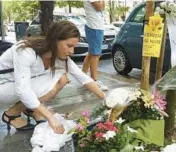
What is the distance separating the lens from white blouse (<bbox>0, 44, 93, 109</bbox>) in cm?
305

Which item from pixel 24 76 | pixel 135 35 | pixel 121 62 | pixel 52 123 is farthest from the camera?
pixel 121 62

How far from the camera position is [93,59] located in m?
5.63

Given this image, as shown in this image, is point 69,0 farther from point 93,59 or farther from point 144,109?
point 144,109

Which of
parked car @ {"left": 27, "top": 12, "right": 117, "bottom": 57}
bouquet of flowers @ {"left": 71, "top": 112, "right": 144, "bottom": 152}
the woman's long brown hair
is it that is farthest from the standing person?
parked car @ {"left": 27, "top": 12, "right": 117, "bottom": 57}

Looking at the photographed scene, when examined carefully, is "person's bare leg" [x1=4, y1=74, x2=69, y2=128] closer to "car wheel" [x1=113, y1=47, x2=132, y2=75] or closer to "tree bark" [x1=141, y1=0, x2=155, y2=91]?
"tree bark" [x1=141, y1=0, x2=155, y2=91]

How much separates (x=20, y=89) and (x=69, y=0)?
21977 millimetres

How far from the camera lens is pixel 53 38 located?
307 centimetres

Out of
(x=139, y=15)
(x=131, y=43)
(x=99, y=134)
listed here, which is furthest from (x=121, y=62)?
(x=99, y=134)

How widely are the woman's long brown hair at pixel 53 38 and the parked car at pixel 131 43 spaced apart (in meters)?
3.22

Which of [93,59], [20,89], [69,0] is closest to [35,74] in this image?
[20,89]

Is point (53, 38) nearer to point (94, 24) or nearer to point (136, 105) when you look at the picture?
point (136, 105)

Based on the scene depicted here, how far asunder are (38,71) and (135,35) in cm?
336

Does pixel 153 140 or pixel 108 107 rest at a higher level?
pixel 108 107

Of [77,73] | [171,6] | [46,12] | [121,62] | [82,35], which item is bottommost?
[121,62]
